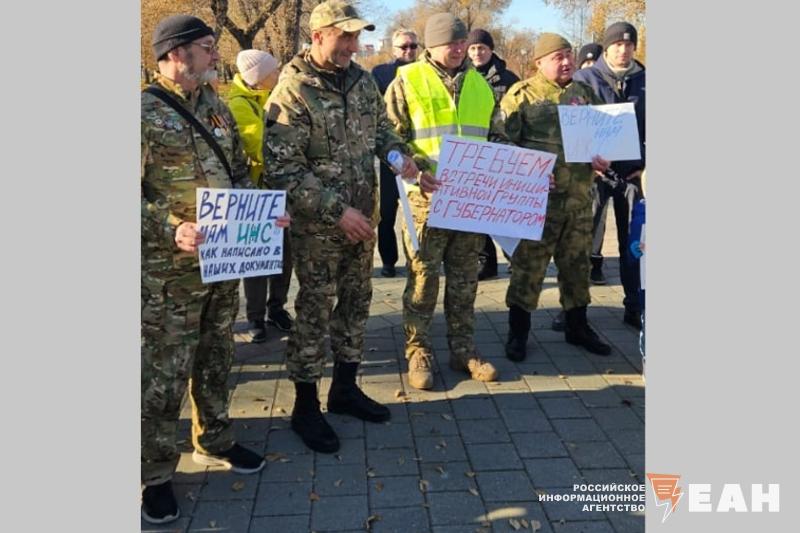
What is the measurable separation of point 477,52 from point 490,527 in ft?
16.3

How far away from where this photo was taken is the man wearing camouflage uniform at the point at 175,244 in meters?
2.96

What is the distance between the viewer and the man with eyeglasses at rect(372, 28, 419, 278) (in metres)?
7.54

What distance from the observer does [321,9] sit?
3.55 metres

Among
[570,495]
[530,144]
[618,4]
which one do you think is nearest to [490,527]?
[570,495]

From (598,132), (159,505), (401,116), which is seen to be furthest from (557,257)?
(159,505)

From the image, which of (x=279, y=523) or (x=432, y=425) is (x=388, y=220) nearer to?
(x=432, y=425)

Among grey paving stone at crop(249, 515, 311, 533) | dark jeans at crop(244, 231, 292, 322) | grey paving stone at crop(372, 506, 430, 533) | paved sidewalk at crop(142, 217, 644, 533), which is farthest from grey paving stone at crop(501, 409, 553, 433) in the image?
dark jeans at crop(244, 231, 292, 322)

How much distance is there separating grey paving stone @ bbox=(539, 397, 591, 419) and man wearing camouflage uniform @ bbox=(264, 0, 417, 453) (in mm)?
1073

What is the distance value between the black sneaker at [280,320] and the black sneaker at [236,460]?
217cm

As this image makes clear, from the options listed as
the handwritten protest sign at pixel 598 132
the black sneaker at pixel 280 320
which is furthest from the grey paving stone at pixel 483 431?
the black sneaker at pixel 280 320

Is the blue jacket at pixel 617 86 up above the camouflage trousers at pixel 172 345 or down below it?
above

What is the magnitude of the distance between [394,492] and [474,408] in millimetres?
1084

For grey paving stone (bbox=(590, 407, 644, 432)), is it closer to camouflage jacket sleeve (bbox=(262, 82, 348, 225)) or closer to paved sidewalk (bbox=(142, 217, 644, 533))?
paved sidewalk (bbox=(142, 217, 644, 533))
